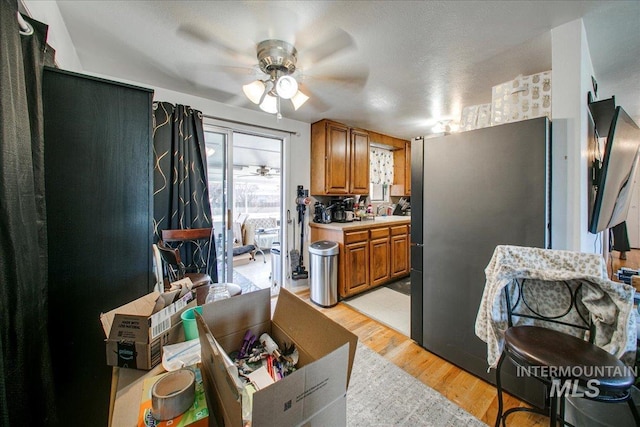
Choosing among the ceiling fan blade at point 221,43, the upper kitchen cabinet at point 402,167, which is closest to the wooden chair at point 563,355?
the ceiling fan blade at point 221,43

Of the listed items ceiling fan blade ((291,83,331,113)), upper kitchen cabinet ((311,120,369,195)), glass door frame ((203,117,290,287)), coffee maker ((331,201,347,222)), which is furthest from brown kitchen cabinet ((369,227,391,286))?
glass door frame ((203,117,290,287))

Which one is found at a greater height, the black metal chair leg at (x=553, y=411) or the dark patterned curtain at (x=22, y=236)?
the dark patterned curtain at (x=22, y=236)

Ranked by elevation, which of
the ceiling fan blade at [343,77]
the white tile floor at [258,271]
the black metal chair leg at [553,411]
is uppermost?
the ceiling fan blade at [343,77]

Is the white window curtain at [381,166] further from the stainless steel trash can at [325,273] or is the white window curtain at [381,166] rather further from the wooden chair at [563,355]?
the wooden chair at [563,355]

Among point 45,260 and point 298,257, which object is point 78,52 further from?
point 298,257

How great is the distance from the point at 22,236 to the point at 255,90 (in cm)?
153

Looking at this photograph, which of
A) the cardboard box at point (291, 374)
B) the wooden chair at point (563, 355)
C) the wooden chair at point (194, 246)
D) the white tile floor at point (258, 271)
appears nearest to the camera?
the cardboard box at point (291, 374)

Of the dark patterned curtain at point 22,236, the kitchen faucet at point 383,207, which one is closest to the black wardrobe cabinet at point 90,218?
the dark patterned curtain at point 22,236

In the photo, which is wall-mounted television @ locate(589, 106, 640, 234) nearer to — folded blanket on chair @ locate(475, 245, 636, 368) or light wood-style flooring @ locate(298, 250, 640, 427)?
folded blanket on chair @ locate(475, 245, 636, 368)

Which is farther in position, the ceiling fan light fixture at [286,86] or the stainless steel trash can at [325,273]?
the stainless steel trash can at [325,273]

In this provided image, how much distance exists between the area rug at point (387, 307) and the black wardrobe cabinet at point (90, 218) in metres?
2.22

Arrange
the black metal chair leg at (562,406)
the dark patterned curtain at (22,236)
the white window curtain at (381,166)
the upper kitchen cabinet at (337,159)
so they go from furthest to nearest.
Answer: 1. the white window curtain at (381,166)
2. the upper kitchen cabinet at (337,159)
3. the black metal chair leg at (562,406)
4. the dark patterned curtain at (22,236)

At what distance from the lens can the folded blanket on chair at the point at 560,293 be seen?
102 centimetres

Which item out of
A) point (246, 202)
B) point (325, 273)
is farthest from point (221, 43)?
point (246, 202)
